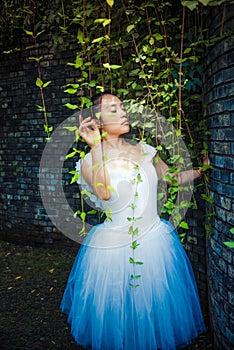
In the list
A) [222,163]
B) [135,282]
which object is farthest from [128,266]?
[222,163]

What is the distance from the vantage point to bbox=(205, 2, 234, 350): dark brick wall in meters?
2.08

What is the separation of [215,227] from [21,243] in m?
3.92

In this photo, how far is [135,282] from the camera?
2572 mm

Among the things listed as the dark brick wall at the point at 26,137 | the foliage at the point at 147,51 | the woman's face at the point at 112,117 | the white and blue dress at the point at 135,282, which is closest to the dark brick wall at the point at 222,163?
the foliage at the point at 147,51

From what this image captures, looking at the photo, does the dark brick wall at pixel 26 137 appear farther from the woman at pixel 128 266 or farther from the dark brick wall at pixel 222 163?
the dark brick wall at pixel 222 163

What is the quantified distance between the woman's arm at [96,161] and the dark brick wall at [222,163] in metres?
0.71

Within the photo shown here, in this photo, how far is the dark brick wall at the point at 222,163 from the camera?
208 centimetres

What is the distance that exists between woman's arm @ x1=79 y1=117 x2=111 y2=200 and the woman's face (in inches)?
5.6

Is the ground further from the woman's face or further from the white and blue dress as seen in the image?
the woman's face

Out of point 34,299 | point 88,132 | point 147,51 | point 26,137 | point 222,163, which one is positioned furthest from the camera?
point 26,137

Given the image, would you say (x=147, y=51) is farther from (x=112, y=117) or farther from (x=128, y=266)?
(x=128, y=266)

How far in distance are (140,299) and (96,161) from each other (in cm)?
99

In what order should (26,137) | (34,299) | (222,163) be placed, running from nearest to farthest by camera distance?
(222,163), (34,299), (26,137)

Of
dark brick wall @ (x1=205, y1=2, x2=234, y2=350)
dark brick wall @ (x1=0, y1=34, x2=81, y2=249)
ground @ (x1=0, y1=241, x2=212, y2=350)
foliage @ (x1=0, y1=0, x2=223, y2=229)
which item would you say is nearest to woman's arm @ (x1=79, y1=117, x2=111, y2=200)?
foliage @ (x1=0, y1=0, x2=223, y2=229)
